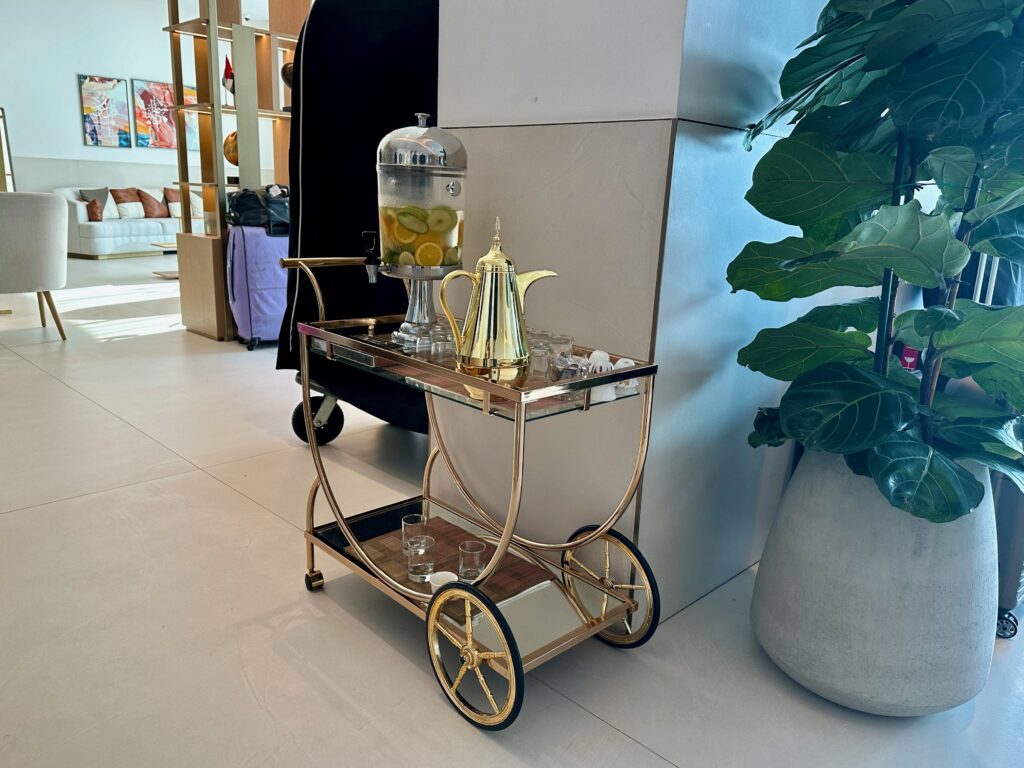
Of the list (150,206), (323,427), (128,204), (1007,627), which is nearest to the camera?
(1007,627)

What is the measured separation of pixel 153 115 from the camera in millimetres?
9602

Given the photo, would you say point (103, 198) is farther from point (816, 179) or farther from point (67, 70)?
point (816, 179)

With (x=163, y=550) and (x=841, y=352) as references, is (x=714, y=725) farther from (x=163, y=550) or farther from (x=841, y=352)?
(x=163, y=550)

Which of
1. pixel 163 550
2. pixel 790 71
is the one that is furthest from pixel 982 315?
pixel 163 550

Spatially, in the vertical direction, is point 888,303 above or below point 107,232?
above

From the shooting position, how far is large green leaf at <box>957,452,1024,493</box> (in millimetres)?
1094

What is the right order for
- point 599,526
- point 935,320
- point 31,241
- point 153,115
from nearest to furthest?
point 935,320 → point 599,526 → point 31,241 → point 153,115

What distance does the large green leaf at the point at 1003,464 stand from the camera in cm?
109

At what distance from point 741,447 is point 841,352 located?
0.42m

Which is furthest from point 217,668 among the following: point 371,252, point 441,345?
point 371,252

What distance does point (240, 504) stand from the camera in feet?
6.64

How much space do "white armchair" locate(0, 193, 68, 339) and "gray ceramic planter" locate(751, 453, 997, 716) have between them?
404 centimetres

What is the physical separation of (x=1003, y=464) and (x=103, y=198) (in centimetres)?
966

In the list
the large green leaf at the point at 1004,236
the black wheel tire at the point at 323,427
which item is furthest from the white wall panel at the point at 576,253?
the black wheel tire at the point at 323,427
